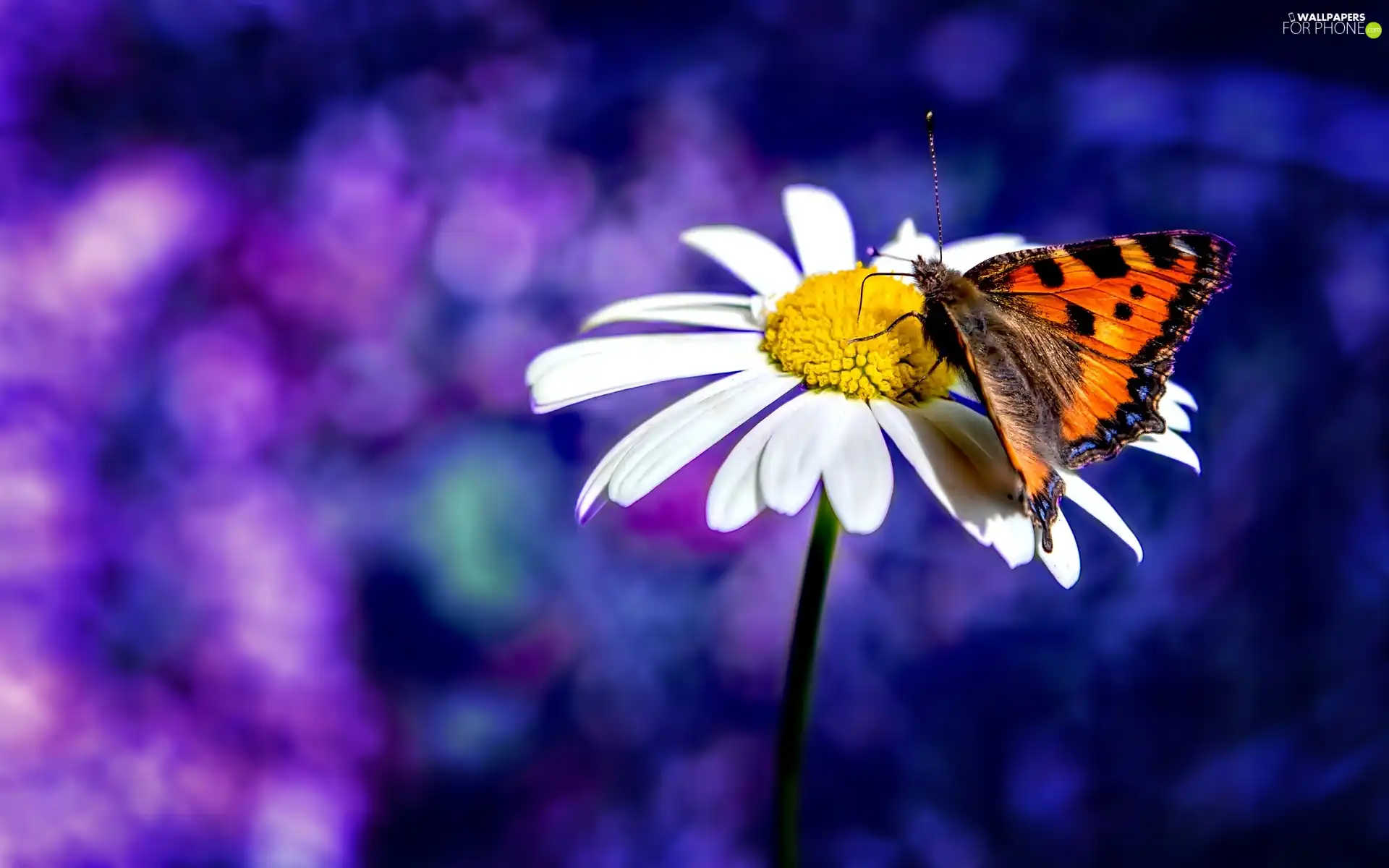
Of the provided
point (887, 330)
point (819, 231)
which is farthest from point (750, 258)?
point (887, 330)

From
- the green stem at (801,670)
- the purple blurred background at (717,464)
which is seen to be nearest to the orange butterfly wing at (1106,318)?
the green stem at (801,670)

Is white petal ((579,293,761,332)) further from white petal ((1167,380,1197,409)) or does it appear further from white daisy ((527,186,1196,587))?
white petal ((1167,380,1197,409))

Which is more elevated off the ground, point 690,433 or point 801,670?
point 690,433

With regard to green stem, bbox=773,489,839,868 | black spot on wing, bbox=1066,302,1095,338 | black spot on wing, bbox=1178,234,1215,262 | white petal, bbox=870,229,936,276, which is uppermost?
white petal, bbox=870,229,936,276

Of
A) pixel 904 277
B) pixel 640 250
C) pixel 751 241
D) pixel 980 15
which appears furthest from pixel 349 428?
pixel 980 15

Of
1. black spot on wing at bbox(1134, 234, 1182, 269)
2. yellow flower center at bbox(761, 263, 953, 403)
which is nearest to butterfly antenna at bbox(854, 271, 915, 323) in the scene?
yellow flower center at bbox(761, 263, 953, 403)

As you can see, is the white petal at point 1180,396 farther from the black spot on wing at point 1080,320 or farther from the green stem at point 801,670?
the green stem at point 801,670

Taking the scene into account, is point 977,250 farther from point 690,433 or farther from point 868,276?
point 690,433
